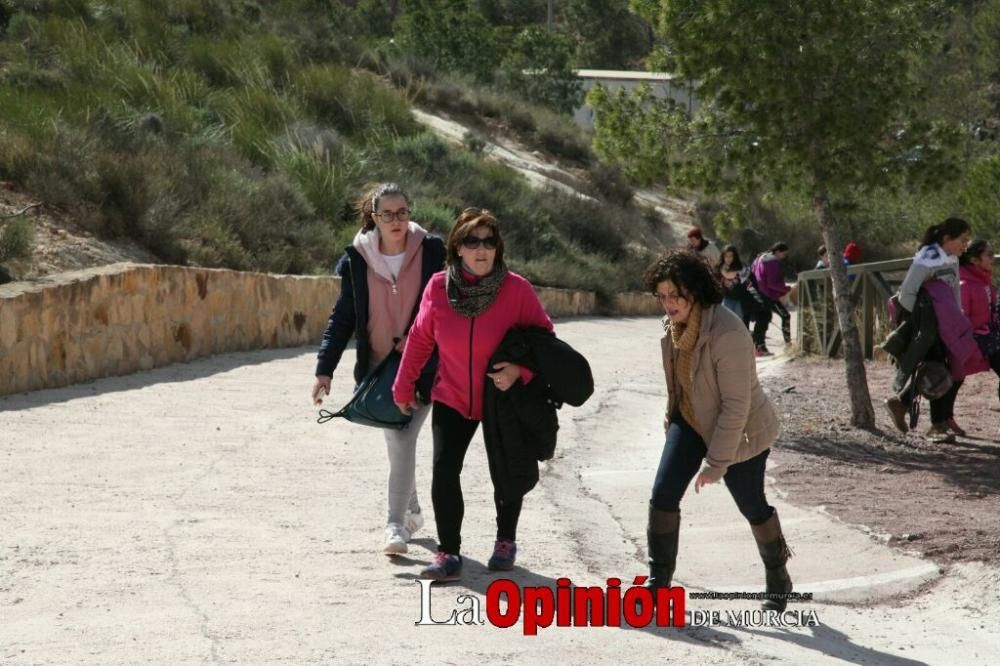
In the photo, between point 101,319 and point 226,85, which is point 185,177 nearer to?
point 101,319

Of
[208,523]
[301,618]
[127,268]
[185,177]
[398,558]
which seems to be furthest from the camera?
[185,177]

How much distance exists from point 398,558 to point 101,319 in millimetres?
6528

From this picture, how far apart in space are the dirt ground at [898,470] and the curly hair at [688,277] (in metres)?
2.13

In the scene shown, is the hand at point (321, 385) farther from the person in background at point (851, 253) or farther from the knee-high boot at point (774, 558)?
the person in background at point (851, 253)

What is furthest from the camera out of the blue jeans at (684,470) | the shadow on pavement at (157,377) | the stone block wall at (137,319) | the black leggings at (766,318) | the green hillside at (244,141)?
the black leggings at (766,318)

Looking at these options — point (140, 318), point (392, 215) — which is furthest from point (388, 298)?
point (140, 318)

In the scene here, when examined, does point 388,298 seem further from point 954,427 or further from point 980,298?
point 954,427

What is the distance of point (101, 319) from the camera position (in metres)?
12.9

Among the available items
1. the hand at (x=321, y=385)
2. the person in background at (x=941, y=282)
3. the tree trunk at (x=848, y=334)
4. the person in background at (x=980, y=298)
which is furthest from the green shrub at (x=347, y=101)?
the hand at (x=321, y=385)

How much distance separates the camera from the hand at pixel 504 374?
6.37 meters

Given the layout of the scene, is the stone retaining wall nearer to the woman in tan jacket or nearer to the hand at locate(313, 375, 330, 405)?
the hand at locate(313, 375, 330, 405)

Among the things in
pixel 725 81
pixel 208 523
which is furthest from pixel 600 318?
pixel 208 523

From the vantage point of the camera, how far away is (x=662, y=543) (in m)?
6.19

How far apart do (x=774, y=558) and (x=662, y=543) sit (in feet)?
1.73
